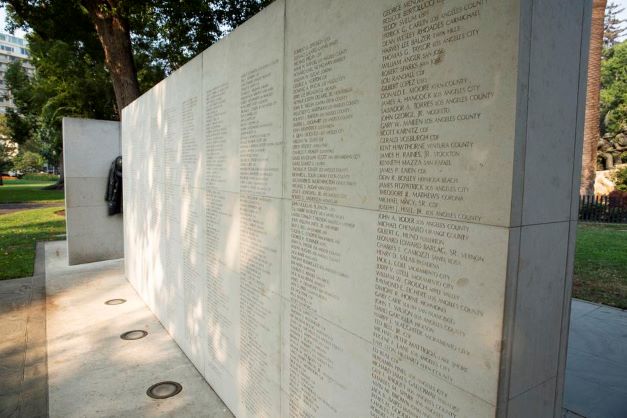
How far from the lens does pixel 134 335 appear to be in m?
5.33

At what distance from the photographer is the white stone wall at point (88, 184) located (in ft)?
29.1

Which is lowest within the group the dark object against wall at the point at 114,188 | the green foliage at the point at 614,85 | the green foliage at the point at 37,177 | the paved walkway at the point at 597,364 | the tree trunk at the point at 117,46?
the paved walkway at the point at 597,364

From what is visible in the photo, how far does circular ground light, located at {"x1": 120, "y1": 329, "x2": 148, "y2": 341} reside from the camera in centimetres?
524

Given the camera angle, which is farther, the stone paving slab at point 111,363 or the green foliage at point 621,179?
the green foliage at point 621,179

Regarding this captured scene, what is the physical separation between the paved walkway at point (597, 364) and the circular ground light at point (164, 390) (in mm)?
3632

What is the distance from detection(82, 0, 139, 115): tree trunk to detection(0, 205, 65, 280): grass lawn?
169 inches

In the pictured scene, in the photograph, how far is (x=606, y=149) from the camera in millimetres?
23828

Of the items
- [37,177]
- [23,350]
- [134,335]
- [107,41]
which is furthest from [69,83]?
[37,177]

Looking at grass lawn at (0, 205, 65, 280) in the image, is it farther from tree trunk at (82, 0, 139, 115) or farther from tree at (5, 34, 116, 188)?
tree at (5, 34, 116, 188)

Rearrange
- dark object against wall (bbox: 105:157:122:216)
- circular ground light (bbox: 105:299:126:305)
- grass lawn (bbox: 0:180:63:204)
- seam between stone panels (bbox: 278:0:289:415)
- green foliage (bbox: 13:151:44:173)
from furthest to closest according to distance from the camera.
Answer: green foliage (bbox: 13:151:44:173) → grass lawn (bbox: 0:180:63:204) → dark object against wall (bbox: 105:157:122:216) → circular ground light (bbox: 105:299:126:305) → seam between stone panels (bbox: 278:0:289:415)

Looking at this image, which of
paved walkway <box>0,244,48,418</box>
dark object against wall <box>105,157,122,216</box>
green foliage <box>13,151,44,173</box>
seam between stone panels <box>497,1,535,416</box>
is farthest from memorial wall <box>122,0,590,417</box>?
green foliage <box>13,151,44,173</box>

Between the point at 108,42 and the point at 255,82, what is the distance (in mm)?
9209

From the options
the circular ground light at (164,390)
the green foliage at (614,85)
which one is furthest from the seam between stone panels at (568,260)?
the green foliage at (614,85)

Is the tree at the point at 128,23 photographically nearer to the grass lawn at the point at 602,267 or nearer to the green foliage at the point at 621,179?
the grass lawn at the point at 602,267
